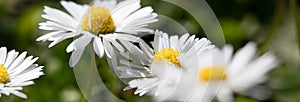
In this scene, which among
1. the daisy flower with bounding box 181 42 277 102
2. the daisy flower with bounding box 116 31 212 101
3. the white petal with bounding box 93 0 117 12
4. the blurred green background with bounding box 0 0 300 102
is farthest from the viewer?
the blurred green background with bounding box 0 0 300 102

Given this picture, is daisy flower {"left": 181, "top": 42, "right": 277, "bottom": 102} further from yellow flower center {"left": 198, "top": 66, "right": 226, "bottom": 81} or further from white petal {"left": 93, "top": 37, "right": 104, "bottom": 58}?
white petal {"left": 93, "top": 37, "right": 104, "bottom": 58}

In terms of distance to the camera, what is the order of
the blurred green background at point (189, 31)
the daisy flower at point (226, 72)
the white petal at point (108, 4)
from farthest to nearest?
1. the blurred green background at point (189, 31)
2. the white petal at point (108, 4)
3. the daisy flower at point (226, 72)

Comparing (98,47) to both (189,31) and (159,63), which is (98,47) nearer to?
(159,63)

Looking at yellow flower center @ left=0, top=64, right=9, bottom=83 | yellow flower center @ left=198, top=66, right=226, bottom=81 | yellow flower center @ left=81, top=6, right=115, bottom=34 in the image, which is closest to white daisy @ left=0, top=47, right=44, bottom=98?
yellow flower center @ left=0, top=64, right=9, bottom=83

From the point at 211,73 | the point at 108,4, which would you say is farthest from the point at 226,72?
the point at 108,4

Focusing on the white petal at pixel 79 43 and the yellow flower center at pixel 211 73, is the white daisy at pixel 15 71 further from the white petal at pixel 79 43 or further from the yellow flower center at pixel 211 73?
the yellow flower center at pixel 211 73

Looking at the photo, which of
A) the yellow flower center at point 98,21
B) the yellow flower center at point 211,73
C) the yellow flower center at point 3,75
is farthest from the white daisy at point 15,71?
the yellow flower center at point 211,73
